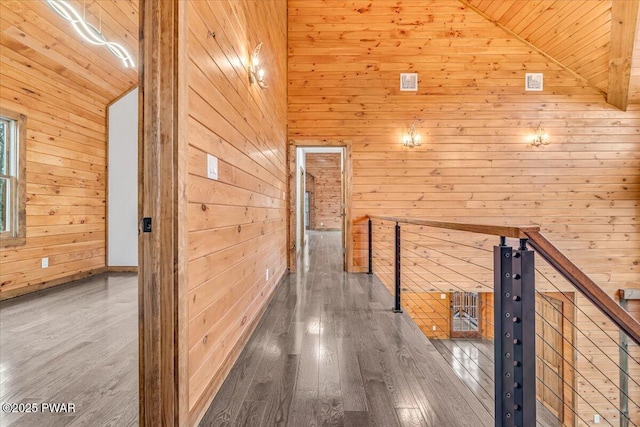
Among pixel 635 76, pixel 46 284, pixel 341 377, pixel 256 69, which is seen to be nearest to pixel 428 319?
pixel 635 76

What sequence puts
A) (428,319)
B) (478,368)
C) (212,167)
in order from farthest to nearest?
(428,319)
(478,368)
(212,167)

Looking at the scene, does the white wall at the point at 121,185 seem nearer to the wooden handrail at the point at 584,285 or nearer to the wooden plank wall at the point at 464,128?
the wooden plank wall at the point at 464,128

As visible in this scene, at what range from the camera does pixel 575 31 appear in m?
4.21

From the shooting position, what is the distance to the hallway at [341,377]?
4.72 ft

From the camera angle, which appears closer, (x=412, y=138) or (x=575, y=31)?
(x=575, y=31)

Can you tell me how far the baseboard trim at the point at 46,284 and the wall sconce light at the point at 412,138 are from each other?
503 cm

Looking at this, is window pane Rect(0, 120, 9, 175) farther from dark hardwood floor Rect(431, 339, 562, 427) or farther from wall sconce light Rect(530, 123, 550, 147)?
wall sconce light Rect(530, 123, 550, 147)

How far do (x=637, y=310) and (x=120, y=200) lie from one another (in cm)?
819

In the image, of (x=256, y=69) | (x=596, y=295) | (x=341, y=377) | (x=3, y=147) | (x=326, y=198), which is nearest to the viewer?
(x=596, y=295)

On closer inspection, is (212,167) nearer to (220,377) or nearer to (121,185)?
(220,377)

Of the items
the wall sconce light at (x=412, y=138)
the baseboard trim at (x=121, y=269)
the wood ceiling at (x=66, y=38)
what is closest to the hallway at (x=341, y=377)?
the wall sconce light at (x=412, y=138)

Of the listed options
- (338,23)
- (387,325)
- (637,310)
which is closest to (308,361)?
(387,325)

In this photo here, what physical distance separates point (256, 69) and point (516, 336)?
2.52m

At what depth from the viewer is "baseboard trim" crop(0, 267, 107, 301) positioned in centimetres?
327
